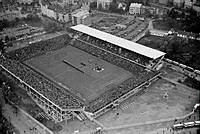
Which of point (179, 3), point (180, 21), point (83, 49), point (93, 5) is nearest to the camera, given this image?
point (83, 49)

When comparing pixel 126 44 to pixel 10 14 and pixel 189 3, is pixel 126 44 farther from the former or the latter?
pixel 10 14

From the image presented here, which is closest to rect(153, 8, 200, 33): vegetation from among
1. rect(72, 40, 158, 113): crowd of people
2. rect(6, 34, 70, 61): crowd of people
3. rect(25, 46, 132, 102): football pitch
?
rect(72, 40, 158, 113): crowd of people

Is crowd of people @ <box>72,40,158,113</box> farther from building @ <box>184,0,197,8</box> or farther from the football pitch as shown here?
A: building @ <box>184,0,197,8</box>

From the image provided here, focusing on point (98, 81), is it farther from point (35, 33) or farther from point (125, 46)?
point (35, 33)

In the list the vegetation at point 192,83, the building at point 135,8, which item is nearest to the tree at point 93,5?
the building at point 135,8

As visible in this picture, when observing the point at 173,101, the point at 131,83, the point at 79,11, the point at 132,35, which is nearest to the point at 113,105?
the point at 131,83

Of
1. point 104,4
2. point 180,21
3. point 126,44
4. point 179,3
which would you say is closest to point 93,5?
point 104,4

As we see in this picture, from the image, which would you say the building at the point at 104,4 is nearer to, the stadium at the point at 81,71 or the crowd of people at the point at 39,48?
the stadium at the point at 81,71
